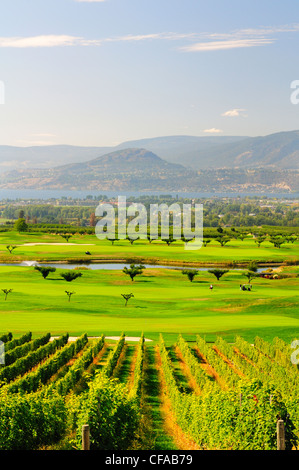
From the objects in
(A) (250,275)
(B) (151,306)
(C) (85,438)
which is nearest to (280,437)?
(C) (85,438)

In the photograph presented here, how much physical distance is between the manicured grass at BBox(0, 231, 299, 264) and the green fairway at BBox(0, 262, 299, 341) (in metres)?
23.3

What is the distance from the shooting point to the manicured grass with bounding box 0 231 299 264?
111 meters

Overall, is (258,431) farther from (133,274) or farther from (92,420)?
(133,274)

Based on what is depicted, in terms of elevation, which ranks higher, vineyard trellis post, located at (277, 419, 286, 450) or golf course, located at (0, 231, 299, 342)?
vineyard trellis post, located at (277, 419, 286, 450)

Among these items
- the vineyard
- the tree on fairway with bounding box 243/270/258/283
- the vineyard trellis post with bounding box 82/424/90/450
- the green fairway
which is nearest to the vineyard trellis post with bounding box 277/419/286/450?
the vineyard

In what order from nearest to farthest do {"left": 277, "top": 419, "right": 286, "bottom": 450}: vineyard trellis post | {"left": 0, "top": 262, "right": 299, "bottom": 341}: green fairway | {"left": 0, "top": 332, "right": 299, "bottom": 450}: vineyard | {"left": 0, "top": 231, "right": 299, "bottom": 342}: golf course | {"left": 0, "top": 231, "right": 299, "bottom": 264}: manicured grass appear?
{"left": 277, "top": 419, "right": 286, "bottom": 450}: vineyard trellis post → {"left": 0, "top": 332, "right": 299, "bottom": 450}: vineyard → {"left": 0, "top": 262, "right": 299, "bottom": 341}: green fairway → {"left": 0, "top": 231, "right": 299, "bottom": 342}: golf course → {"left": 0, "top": 231, "right": 299, "bottom": 264}: manicured grass

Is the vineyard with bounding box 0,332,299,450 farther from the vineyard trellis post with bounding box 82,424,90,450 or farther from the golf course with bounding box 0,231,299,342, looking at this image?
the golf course with bounding box 0,231,299,342

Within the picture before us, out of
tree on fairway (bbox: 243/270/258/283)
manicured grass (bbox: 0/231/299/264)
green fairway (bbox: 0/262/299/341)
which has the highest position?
manicured grass (bbox: 0/231/299/264)

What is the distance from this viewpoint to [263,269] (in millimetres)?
104125

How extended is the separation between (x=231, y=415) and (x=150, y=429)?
498 cm

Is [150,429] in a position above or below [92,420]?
below
